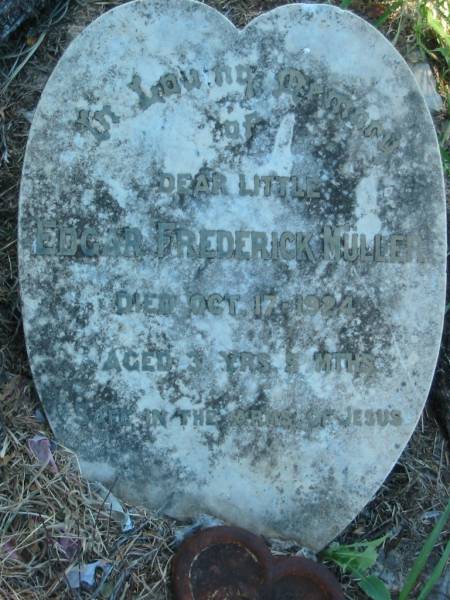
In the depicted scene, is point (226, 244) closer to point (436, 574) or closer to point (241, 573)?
point (241, 573)

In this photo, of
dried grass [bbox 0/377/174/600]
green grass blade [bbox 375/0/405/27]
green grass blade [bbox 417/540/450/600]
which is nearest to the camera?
dried grass [bbox 0/377/174/600]

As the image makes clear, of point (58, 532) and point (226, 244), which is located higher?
point (226, 244)

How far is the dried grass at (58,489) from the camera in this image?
1998 mm

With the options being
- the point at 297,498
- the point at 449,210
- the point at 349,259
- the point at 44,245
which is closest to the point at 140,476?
the point at 297,498

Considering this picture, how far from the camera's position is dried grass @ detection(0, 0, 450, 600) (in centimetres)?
200

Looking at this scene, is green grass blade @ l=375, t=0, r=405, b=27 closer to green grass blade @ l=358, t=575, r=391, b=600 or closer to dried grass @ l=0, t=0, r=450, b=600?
dried grass @ l=0, t=0, r=450, b=600

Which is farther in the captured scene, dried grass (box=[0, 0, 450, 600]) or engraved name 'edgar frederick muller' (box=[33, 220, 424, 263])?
engraved name 'edgar frederick muller' (box=[33, 220, 424, 263])

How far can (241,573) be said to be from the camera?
2010 millimetres

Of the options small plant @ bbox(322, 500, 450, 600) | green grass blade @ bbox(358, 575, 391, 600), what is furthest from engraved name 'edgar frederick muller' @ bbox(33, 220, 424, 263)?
green grass blade @ bbox(358, 575, 391, 600)

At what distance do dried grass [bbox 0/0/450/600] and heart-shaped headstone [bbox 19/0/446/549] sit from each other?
0.34ft

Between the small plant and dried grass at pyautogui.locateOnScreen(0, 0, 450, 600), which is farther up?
dried grass at pyautogui.locateOnScreen(0, 0, 450, 600)

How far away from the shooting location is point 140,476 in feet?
7.26

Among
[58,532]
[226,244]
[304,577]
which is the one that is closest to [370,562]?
[304,577]

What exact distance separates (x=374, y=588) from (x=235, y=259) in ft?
3.12
